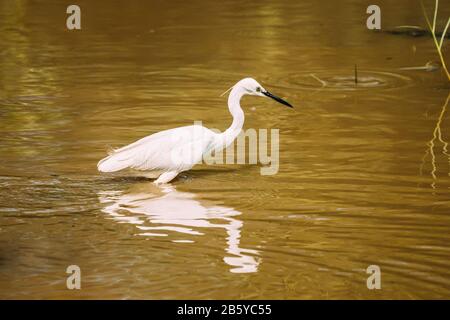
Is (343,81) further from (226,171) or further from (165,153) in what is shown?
(165,153)

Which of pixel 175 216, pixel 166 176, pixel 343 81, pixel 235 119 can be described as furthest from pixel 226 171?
pixel 343 81

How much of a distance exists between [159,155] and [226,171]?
27.6 inches

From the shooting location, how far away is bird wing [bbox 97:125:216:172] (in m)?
8.11

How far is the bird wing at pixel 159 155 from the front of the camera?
8.11 meters

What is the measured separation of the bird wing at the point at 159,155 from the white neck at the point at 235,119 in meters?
0.28

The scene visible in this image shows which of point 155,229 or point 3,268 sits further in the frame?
point 155,229

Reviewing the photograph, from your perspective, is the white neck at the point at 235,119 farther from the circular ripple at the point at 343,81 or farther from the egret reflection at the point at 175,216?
the circular ripple at the point at 343,81

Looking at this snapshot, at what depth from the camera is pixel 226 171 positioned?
8.59m

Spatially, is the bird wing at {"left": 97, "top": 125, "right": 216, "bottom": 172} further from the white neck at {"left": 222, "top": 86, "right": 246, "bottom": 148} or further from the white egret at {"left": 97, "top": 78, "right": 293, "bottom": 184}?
the white neck at {"left": 222, "top": 86, "right": 246, "bottom": 148}

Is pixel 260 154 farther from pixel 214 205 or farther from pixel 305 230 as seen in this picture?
pixel 305 230

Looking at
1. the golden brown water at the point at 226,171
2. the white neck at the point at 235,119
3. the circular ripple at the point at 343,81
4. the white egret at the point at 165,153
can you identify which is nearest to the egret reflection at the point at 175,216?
the golden brown water at the point at 226,171

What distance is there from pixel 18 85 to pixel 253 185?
4.56 m
